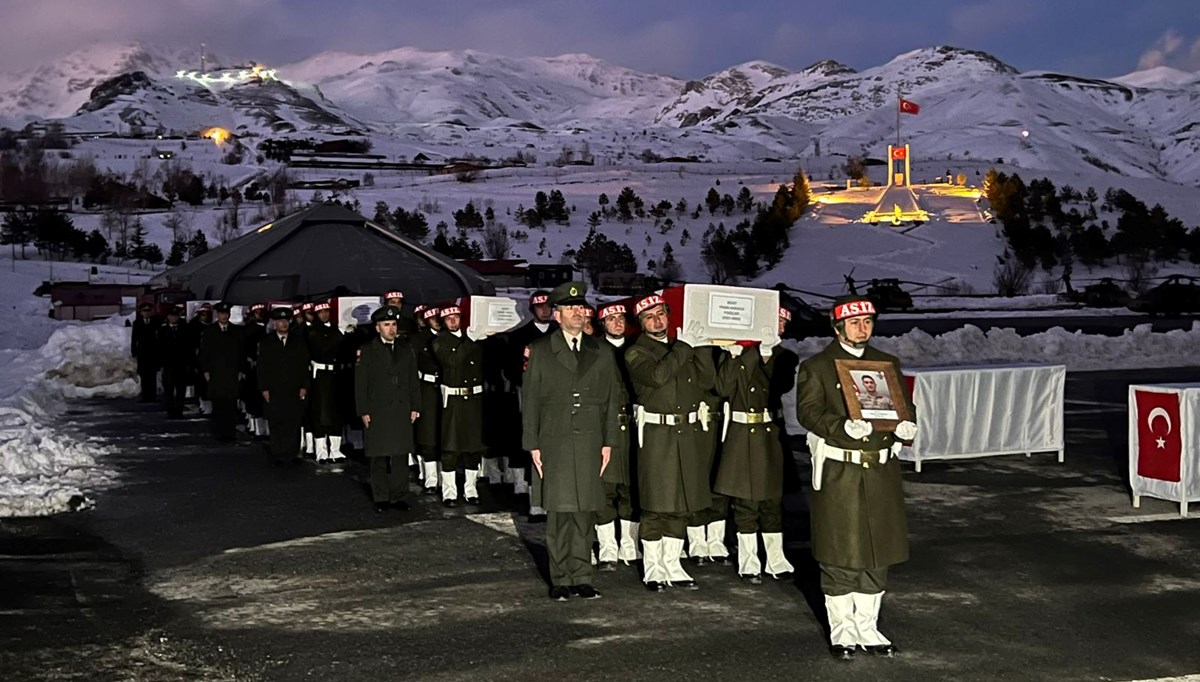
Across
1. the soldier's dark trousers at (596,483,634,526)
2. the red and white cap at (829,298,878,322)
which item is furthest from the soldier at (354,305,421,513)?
the red and white cap at (829,298,878,322)

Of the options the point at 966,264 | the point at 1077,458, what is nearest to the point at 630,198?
the point at 966,264

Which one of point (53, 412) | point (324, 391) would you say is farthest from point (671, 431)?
point (53, 412)

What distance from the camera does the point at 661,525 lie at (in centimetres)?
818

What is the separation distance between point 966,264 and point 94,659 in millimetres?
70978

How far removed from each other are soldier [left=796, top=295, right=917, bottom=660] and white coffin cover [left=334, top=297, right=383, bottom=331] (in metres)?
10.6

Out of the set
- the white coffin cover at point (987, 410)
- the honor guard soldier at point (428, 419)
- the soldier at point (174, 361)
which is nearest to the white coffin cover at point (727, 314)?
the honor guard soldier at point (428, 419)

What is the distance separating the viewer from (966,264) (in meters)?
72.4

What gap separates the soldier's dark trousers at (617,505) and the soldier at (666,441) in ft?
1.77

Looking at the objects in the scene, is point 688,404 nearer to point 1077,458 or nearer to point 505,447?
point 505,447

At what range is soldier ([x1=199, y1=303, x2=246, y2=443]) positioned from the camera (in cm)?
1647

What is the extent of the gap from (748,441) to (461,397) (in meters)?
4.12

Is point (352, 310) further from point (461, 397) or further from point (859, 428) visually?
point (859, 428)

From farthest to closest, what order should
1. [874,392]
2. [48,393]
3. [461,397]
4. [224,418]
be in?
[48,393] < [224,418] < [461,397] < [874,392]

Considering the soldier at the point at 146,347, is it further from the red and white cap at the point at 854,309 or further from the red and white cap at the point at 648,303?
the red and white cap at the point at 854,309
